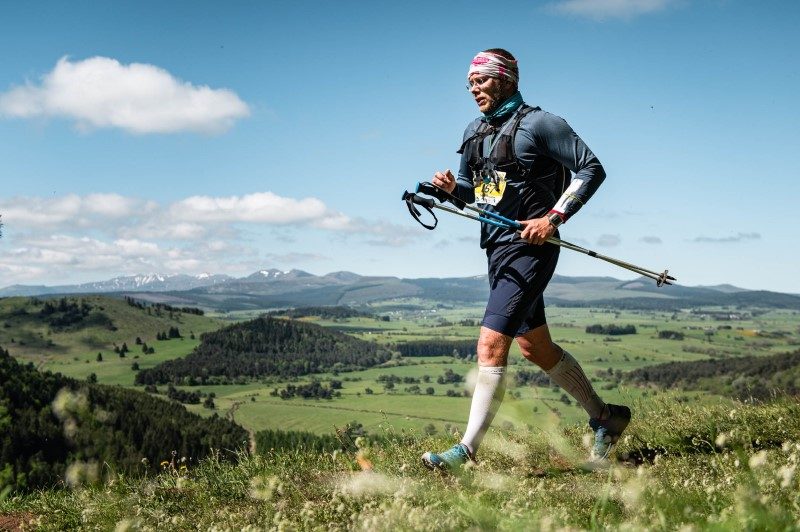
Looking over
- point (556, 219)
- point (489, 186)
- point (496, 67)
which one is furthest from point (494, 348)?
point (496, 67)

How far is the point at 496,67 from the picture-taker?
5.96 metres

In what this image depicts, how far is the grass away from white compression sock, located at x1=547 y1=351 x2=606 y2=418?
0.49 meters

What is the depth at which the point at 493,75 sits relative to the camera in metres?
5.98

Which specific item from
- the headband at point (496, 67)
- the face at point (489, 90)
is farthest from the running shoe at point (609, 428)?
the headband at point (496, 67)

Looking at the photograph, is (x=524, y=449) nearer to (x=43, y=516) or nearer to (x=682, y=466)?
(x=682, y=466)

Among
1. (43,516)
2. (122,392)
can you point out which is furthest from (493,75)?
(122,392)

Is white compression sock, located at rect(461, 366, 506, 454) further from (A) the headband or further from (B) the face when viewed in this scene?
(A) the headband

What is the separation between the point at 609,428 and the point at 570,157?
9.14ft

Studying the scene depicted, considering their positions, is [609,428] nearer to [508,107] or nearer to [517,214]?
[517,214]

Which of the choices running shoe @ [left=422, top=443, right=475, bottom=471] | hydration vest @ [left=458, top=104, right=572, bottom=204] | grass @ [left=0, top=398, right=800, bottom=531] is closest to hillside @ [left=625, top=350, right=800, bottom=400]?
grass @ [left=0, top=398, right=800, bottom=531]

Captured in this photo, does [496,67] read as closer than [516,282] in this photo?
No

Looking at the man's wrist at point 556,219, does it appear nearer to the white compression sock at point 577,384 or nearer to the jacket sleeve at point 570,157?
the jacket sleeve at point 570,157

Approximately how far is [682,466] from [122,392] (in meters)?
131

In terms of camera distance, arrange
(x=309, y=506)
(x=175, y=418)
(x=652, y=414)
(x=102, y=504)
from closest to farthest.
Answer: (x=309, y=506), (x=102, y=504), (x=652, y=414), (x=175, y=418)
